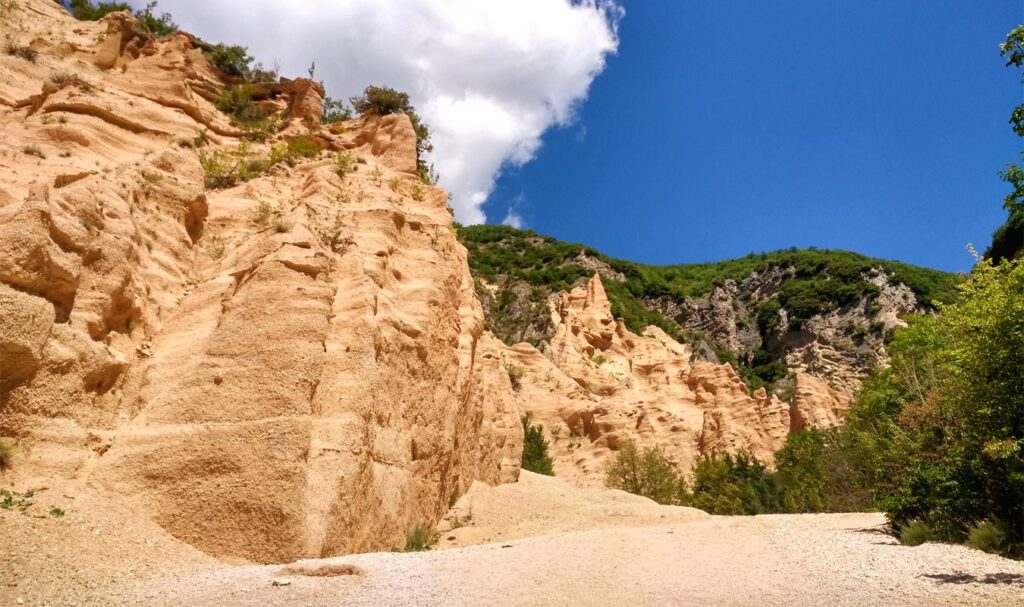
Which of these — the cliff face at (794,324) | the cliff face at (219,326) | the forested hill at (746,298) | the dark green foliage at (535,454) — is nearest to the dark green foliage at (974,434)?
the cliff face at (219,326)

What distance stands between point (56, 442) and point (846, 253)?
119586 millimetres

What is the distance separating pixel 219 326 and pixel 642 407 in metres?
32.8

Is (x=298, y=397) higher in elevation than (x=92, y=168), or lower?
lower

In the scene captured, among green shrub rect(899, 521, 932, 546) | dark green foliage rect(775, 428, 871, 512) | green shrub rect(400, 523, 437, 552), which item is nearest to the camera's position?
green shrub rect(400, 523, 437, 552)

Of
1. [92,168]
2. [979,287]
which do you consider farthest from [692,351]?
[92,168]

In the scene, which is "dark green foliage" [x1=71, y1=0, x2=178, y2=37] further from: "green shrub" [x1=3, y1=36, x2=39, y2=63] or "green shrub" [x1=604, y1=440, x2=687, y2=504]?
"green shrub" [x1=604, y1=440, x2=687, y2=504]

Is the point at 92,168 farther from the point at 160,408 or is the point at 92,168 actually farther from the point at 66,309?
the point at 160,408

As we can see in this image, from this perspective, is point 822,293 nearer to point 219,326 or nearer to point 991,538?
point 991,538

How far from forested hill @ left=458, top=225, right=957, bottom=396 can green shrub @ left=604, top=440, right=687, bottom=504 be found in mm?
28261

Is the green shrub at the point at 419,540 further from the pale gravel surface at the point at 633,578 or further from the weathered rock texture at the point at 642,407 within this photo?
the weathered rock texture at the point at 642,407

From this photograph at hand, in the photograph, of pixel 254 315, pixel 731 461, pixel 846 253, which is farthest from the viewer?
pixel 846 253

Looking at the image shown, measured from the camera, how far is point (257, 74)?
23.0 metres

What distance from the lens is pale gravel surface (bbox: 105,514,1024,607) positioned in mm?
Result: 6500

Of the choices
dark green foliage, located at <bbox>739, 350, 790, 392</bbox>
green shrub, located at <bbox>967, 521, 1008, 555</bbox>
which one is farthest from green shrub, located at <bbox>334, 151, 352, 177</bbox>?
dark green foliage, located at <bbox>739, 350, 790, 392</bbox>
